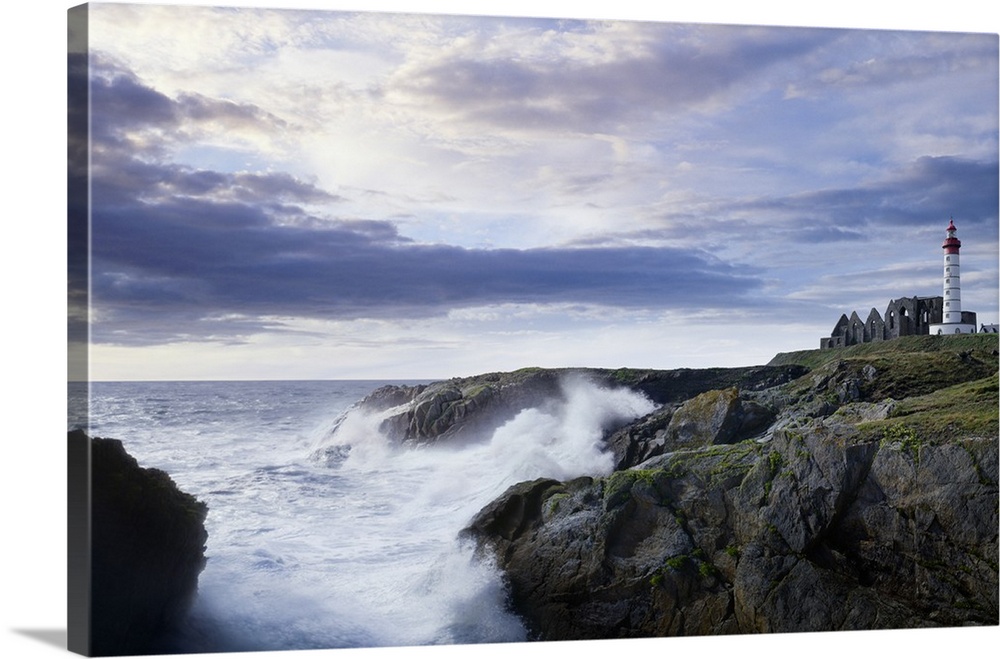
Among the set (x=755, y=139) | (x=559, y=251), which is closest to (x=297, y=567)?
(x=559, y=251)

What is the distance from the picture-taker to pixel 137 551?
1230cm

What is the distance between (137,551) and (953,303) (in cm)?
935

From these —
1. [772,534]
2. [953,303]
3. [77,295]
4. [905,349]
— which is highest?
[77,295]

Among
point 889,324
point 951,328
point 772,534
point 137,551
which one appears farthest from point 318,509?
point 951,328

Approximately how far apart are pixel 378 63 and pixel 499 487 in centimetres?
471

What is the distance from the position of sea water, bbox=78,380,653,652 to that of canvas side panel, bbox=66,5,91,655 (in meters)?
0.22

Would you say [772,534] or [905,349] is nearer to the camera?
[772,534]

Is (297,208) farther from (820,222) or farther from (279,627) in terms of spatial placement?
(820,222)

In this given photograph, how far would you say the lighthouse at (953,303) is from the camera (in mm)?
14680

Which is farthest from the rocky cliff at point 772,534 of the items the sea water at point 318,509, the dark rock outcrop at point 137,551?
the dark rock outcrop at point 137,551

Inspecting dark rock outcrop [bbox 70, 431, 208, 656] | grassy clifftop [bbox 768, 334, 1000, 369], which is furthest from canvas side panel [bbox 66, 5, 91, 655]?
grassy clifftop [bbox 768, 334, 1000, 369]

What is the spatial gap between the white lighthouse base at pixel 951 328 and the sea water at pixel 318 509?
4.21 m

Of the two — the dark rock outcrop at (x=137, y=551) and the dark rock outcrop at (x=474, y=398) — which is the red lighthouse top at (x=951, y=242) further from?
the dark rock outcrop at (x=137, y=551)

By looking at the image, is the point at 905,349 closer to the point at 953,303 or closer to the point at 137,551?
the point at 953,303
